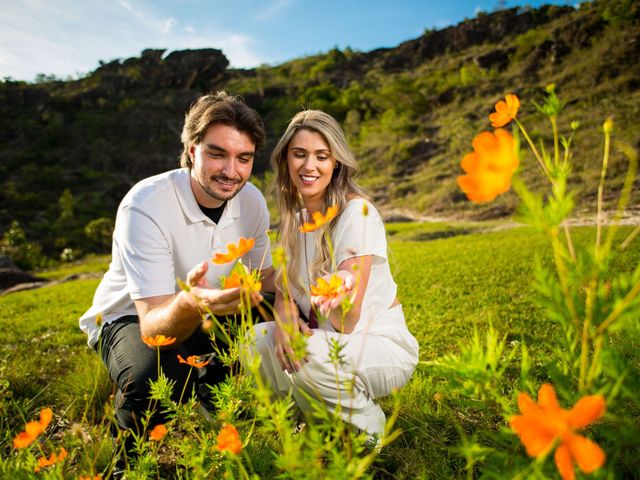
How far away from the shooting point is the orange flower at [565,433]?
0.44 meters

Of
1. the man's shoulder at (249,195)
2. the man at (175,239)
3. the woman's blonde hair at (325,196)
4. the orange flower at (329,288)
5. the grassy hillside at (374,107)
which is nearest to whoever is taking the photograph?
the orange flower at (329,288)

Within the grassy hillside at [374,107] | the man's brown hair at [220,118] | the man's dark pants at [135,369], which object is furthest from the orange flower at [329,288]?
the grassy hillside at [374,107]

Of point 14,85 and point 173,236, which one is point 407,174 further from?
point 14,85

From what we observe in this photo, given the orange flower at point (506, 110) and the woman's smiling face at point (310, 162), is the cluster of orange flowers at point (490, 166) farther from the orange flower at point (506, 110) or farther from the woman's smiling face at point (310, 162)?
the woman's smiling face at point (310, 162)

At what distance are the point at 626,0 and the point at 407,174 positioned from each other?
69.0 feet

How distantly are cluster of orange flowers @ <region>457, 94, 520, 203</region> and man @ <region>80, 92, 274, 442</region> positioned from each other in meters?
1.28

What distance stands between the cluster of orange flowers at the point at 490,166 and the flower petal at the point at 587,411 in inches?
9.9

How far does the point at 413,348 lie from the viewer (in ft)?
5.64

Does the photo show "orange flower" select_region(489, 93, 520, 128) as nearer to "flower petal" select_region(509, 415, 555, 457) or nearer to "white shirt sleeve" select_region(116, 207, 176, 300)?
"flower petal" select_region(509, 415, 555, 457)

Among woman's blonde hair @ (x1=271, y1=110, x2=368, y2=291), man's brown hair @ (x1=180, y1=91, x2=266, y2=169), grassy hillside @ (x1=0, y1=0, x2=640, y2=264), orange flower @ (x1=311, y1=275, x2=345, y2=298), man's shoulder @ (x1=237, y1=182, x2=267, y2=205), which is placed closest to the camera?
orange flower @ (x1=311, y1=275, x2=345, y2=298)

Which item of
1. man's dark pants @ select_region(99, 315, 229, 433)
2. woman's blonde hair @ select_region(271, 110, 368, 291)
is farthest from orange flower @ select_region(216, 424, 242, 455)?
woman's blonde hair @ select_region(271, 110, 368, 291)

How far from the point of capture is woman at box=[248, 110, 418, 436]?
147 centimetres

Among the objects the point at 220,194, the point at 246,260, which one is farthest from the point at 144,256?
the point at 246,260

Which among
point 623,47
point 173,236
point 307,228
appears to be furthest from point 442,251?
point 623,47
